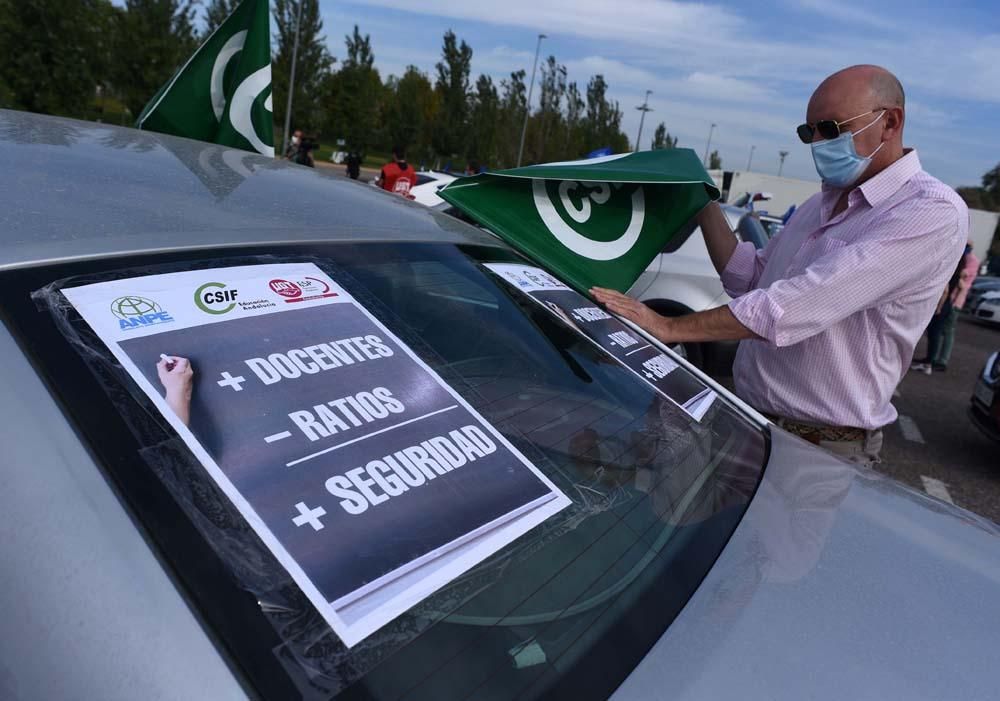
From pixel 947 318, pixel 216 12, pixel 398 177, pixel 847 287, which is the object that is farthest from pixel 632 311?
pixel 216 12

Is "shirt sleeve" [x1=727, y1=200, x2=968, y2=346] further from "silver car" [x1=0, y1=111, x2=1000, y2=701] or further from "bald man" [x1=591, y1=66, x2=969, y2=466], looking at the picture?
"silver car" [x1=0, y1=111, x2=1000, y2=701]

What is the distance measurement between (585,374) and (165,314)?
96 centimetres

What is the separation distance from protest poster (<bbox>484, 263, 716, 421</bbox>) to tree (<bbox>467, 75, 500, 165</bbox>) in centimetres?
3538

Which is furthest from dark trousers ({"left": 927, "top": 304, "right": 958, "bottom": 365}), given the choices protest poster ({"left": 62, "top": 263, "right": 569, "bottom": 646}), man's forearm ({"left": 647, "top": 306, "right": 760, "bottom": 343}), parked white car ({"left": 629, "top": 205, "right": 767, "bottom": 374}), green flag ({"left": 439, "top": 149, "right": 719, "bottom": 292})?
protest poster ({"left": 62, "top": 263, "right": 569, "bottom": 646})

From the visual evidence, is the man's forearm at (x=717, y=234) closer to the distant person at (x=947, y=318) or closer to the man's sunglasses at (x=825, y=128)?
the man's sunglasses at (x=825, y=128)

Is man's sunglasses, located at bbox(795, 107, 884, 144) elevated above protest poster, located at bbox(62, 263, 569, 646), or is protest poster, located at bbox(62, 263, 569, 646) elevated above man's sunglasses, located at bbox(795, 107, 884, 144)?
man's sunglasses, located at bbox(795, 107, 884, 144)

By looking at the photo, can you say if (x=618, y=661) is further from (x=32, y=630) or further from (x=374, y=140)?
(x=374, y=140)

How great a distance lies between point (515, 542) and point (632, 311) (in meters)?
1.18

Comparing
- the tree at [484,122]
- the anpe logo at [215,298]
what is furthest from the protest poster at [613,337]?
the tree at [484,122]

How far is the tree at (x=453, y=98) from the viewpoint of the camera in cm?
3822

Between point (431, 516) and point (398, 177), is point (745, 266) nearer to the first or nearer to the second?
point (431, 516)

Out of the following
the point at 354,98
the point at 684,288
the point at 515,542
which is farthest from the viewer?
the point at 354,98

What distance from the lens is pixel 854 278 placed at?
2.03 m

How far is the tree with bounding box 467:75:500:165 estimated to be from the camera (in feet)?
121
